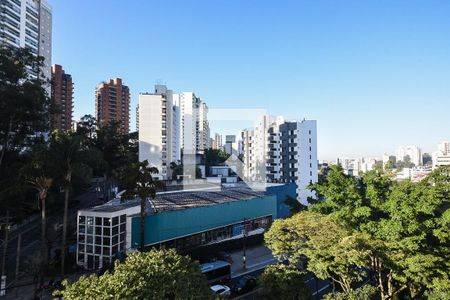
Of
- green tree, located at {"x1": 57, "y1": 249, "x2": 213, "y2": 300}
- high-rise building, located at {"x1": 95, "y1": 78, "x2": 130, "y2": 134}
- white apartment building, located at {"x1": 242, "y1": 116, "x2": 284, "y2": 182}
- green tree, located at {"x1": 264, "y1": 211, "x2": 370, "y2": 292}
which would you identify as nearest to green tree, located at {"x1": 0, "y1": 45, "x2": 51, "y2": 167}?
green tree, located at {"x1": 57, "y1": 249, "x2": 213, "y2": 300}

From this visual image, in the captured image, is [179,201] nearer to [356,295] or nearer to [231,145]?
[356,295]

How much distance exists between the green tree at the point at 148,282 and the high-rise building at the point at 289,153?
155 ft

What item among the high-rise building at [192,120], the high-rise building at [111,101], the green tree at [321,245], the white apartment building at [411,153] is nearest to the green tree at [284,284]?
the green tree at [321,245]

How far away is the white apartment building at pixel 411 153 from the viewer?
568 ft

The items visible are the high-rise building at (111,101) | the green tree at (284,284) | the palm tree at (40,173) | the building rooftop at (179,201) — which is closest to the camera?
the green tree at (284,284)

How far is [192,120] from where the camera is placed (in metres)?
97.1

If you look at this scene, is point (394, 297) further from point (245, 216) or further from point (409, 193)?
point (245, 216)

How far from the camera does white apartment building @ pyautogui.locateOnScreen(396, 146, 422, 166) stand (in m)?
173

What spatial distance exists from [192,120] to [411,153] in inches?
5498

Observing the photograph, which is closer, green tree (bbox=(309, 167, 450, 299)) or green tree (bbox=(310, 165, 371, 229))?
green tree (bbox=(309, 167, 450, 299))

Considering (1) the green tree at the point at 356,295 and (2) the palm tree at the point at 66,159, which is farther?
(2) the palm tree at the point at 66,159

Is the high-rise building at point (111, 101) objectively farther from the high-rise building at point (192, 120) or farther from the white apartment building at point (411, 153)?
the white apartment building at point (411, 153)

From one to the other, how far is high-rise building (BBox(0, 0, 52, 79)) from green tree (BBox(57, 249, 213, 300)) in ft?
184

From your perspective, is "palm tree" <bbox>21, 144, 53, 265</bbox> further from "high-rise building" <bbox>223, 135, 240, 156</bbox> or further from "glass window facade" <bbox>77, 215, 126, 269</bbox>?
"high-rise building" <bbox>223, 135, 240, 156</bbox>
